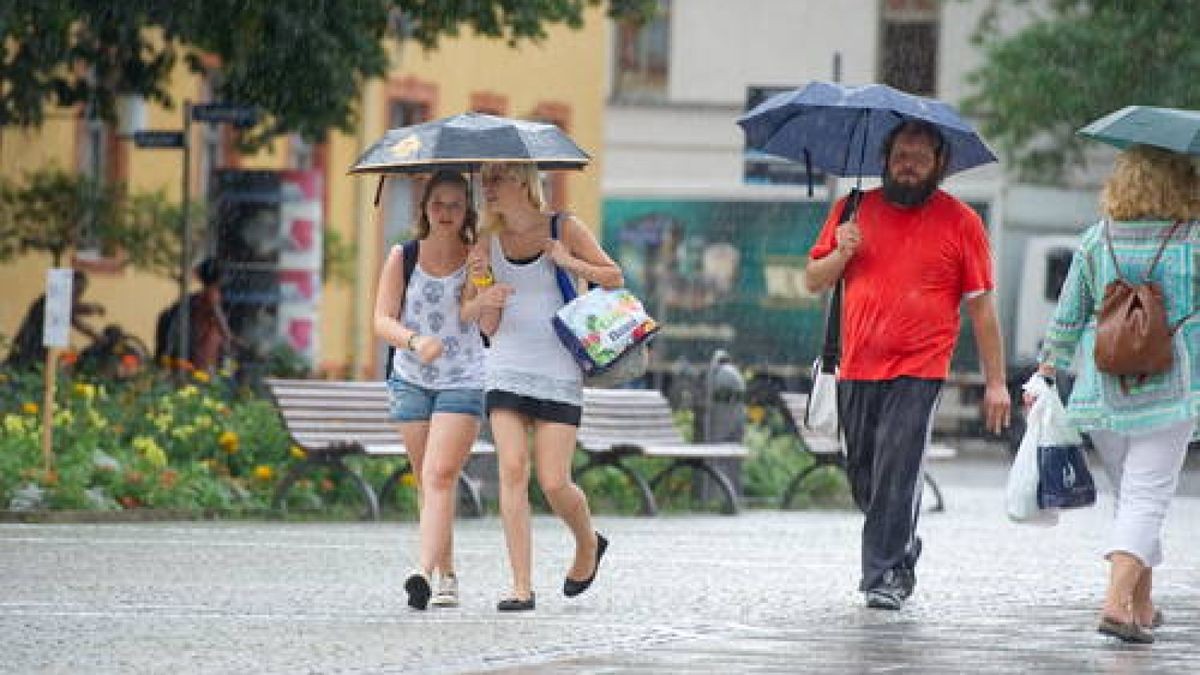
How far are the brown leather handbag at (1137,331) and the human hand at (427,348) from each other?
2362 mm

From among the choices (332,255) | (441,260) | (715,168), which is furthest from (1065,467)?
(715,168)

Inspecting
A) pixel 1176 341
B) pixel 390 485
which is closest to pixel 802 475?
pixel 390 485

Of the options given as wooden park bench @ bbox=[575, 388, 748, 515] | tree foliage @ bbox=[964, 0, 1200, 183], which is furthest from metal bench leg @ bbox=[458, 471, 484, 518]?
tree foliage @ bbox=[964, 0, 1200, 183]

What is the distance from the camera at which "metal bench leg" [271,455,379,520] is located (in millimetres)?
20812

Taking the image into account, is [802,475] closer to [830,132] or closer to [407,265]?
[830,132]

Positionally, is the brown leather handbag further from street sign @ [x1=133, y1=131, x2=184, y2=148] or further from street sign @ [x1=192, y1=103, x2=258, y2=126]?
street sign @ [x1=133, y1=131, x2=184, y2=148]

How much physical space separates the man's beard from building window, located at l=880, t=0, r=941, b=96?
4248 centimetres

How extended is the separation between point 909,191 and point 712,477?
999cm

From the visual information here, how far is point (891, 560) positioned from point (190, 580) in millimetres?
2866

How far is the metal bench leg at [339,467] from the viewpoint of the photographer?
20812 mm

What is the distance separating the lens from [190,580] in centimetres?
1477

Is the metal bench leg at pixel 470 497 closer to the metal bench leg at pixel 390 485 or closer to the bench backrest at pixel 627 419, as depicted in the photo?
the metal bench leg at pixel 390 485

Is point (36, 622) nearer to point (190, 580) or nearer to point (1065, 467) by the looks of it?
point (190, 580)

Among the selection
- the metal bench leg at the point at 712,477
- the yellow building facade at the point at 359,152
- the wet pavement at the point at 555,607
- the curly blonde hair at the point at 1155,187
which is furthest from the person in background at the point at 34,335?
the curly blonde hair at the point at 1155,187
